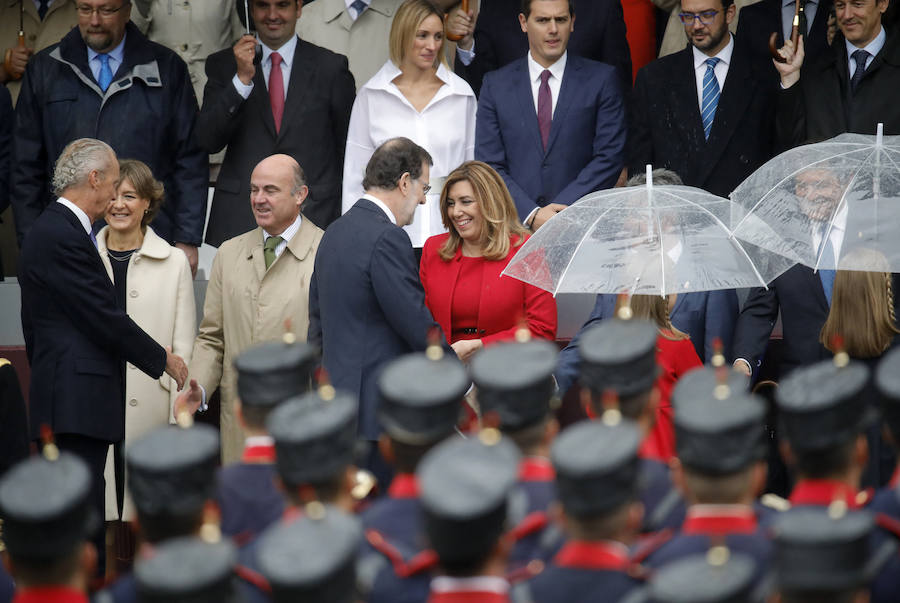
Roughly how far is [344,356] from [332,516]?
2660 mm

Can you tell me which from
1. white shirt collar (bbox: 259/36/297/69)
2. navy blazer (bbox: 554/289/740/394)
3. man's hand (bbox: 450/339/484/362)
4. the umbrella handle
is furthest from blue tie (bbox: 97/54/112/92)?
navy blazer (bbox: 554/289/740/394)

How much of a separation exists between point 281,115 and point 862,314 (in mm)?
3467

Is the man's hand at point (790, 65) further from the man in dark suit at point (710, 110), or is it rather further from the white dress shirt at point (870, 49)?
the white dress shirt at point (870, 49)

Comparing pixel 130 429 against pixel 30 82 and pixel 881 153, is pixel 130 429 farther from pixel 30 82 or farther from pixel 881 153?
pixel 881 153

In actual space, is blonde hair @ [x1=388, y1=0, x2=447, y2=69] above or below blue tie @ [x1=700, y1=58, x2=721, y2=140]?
above

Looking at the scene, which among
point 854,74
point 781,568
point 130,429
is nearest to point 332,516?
point 781,568

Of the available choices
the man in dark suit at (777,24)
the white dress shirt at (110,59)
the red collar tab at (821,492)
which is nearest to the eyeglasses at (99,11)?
the white dress shirt at (110,59)

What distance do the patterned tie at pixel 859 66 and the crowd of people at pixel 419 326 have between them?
0.02 m

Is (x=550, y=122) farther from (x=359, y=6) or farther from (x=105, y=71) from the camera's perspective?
(x=105, y=71)

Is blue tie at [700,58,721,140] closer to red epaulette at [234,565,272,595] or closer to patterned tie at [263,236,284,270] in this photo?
patterned tie at [263,236,284,270]

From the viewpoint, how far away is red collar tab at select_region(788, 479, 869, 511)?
3.31 m

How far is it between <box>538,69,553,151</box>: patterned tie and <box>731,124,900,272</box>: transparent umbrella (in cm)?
166

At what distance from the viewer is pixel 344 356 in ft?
18.6

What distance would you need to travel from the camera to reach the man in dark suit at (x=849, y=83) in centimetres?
679
